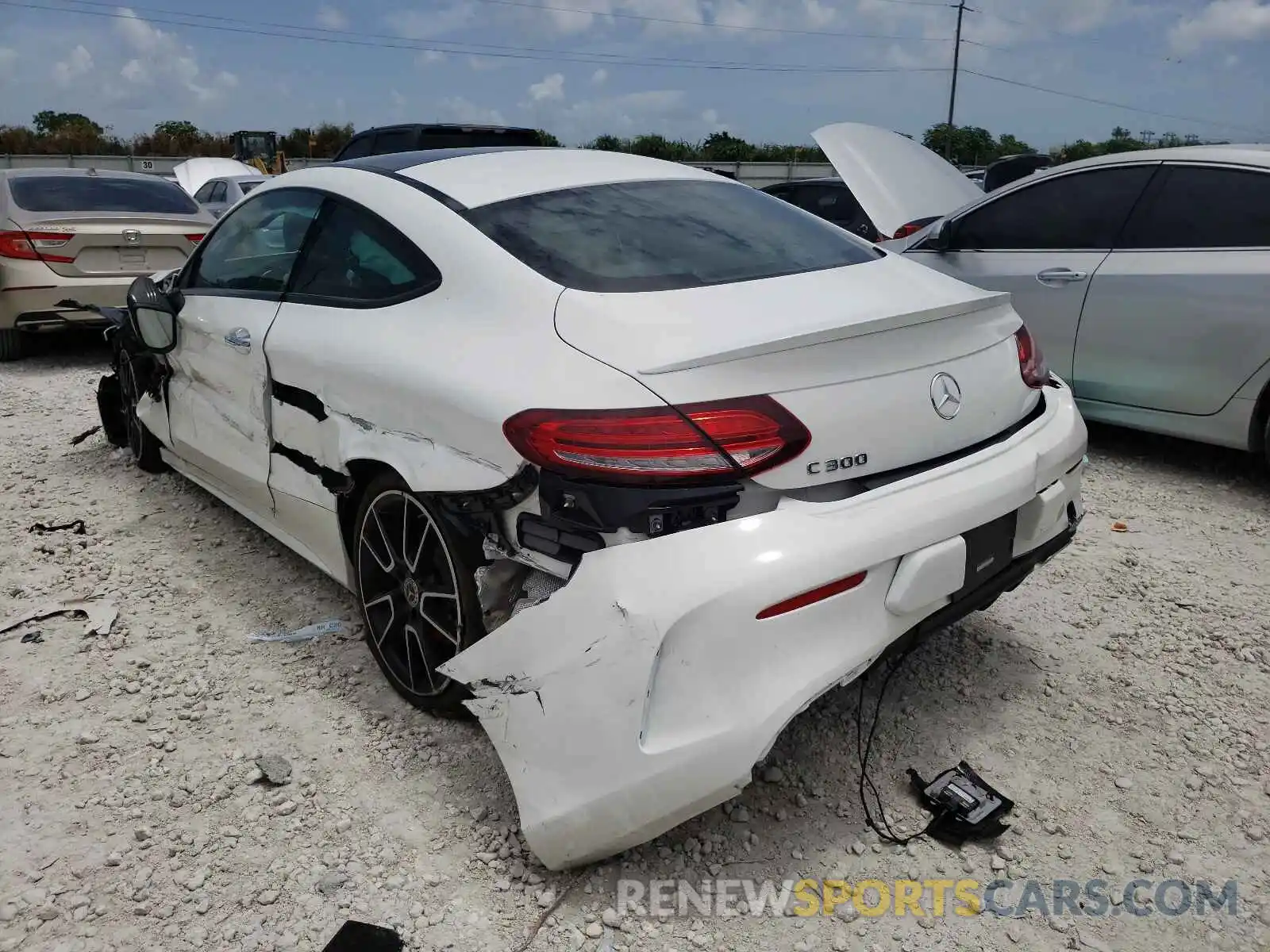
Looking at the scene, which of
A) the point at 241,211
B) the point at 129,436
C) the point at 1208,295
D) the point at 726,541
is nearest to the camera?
the point at 726,541

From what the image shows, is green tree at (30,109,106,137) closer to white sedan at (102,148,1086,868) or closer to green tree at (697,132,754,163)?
green tree at (697,132,754,163)

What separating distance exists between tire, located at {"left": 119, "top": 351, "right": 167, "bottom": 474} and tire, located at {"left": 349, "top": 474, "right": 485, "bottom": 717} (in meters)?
2.34

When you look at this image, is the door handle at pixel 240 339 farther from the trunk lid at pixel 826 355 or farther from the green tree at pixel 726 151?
the green tree at pixel 726 151

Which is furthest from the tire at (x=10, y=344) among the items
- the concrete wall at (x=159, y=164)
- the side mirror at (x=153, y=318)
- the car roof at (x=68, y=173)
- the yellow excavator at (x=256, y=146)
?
the concrete wall at (x=159, y=164)

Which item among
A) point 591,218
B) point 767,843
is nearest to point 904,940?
point 767,843

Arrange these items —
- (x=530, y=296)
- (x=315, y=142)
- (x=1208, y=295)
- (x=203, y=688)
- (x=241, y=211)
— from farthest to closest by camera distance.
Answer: (x=315, y=142)
(x=1208, y=295)
(x=241, y=211)
(x=203, y=688)
(x=530, y=296)

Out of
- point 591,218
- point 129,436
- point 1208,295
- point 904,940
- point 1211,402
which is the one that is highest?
point 591,218

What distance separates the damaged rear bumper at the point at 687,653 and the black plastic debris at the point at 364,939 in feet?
1.13

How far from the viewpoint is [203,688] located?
9.77 ft

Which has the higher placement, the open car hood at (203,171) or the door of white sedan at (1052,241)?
the open car hood at (203,171)

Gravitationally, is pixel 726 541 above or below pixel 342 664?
above

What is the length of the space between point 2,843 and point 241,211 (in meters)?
2.42

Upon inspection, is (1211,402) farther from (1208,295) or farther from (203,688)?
(203,688)

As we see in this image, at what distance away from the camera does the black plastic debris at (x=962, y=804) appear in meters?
2.29
